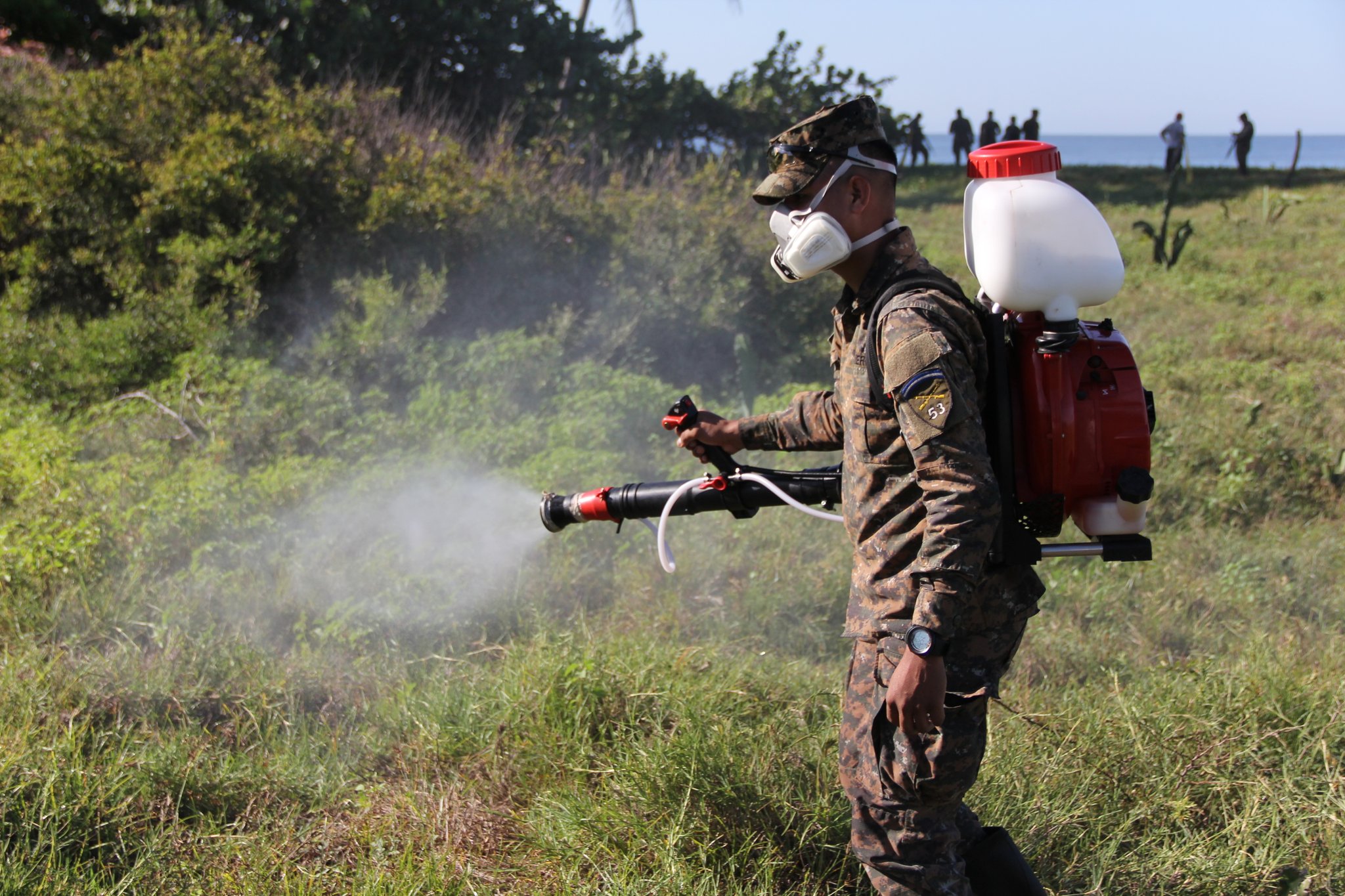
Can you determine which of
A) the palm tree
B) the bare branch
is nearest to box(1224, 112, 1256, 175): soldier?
the palm tree

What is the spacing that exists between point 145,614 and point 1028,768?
11.1 feet

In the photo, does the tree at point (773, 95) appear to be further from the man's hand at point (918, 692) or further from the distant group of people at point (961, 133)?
the man's hand at point (918, 692)

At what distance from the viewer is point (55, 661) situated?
3.49 m

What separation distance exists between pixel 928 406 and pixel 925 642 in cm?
44

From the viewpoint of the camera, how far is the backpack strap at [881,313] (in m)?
2.03

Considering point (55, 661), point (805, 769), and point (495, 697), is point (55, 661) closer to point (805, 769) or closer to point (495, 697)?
point (495, 697)

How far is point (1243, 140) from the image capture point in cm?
1873

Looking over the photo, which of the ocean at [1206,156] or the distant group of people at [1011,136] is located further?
the ocean at [1206,156]

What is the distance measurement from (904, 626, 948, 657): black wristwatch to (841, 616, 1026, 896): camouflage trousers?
0.41 feet

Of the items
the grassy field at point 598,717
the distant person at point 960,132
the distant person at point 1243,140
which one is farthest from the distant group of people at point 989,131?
the grassy field at point 598,717

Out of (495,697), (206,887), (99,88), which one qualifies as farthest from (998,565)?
(99,88)

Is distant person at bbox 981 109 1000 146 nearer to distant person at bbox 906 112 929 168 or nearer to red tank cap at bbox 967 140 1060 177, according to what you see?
distant person at bbox 906 112 929 168

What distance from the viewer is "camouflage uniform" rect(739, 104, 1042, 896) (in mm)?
1875

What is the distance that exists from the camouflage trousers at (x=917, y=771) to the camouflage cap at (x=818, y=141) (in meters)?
0.99
